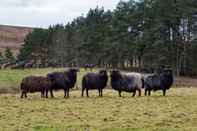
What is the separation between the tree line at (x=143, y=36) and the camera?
87125 mm

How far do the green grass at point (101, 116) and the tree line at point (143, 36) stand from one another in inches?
2259

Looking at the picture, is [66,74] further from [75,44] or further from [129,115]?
[75,44]

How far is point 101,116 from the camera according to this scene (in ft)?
76.7

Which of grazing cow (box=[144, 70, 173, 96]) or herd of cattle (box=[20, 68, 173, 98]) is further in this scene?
grazing cow (box=[144, 70, 173, 96])

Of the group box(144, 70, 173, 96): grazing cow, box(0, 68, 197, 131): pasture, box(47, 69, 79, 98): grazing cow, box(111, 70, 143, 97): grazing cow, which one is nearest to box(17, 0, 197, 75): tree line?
box(144, 70, 173, 96): grazing cow

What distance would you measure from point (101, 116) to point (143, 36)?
6742 centimetres

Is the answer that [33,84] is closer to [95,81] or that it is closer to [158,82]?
[95,81]

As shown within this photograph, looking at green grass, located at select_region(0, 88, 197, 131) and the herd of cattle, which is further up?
the herd of cattle

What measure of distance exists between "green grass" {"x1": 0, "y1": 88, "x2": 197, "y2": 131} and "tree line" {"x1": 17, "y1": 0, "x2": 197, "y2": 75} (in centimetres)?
5738

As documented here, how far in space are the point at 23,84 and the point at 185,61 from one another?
60964 mm

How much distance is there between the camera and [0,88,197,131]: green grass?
20.1m

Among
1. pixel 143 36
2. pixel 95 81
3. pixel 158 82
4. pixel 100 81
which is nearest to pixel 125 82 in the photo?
pixel 100 81

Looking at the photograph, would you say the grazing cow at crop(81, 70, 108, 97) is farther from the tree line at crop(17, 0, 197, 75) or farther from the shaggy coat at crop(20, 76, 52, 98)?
the tree line at crop(17, 0, 197, 75)

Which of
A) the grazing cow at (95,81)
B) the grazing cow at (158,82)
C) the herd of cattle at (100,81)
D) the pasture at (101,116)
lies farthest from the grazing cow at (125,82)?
the pasture at (101,116)
